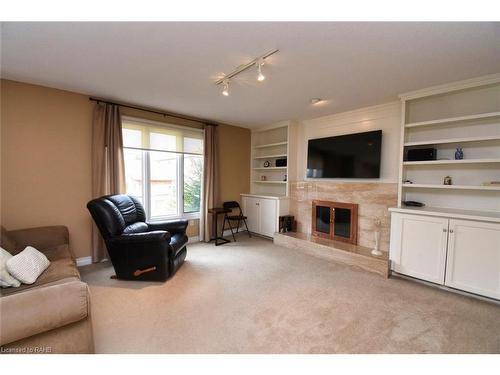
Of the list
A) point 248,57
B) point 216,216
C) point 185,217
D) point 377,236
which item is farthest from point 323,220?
point 248,57

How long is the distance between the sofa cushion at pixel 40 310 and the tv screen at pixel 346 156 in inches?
143

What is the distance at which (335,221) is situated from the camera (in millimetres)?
3756

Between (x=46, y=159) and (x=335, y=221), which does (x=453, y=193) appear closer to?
(x=335, y=221)

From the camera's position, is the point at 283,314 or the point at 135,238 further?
the point at 135,238

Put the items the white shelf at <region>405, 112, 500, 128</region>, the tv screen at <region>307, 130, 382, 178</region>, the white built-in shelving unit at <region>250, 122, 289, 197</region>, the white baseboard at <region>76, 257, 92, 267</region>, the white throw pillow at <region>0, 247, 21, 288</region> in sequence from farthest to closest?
the white built-in shelving unit at <region>250, 122, 289, 197</region> < the tv screen at <region>307, 130, 382, 178</region> < the white baseboard at <region>76, 257, 92, 267</region> < the white shelf at <region>405, 112, 500, 128</region> < the white throw pillow at <region>0, 247, 21, 288</region>

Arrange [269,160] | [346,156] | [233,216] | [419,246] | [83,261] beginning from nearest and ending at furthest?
[419,246] < [83,261] < [346,156] < [233,216] < [269,160]

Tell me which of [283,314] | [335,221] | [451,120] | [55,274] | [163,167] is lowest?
[283,314]

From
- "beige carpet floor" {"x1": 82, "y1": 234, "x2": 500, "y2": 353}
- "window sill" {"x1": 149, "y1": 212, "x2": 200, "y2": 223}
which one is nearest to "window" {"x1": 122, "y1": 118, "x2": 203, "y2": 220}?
"window sill" {"x1": 149, "y1": 212, "x2": 200, "y2": 223}

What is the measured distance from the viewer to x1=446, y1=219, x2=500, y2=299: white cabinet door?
6.95 feet

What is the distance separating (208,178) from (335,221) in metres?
2.47

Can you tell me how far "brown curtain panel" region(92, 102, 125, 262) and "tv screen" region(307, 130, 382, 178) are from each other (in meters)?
3.25

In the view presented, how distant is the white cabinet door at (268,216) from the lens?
428 centimetres

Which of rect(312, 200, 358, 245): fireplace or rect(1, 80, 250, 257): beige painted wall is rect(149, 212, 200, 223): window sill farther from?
rect(312, 200, 358, 245): fireplace

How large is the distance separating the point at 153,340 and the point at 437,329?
2293 mm
